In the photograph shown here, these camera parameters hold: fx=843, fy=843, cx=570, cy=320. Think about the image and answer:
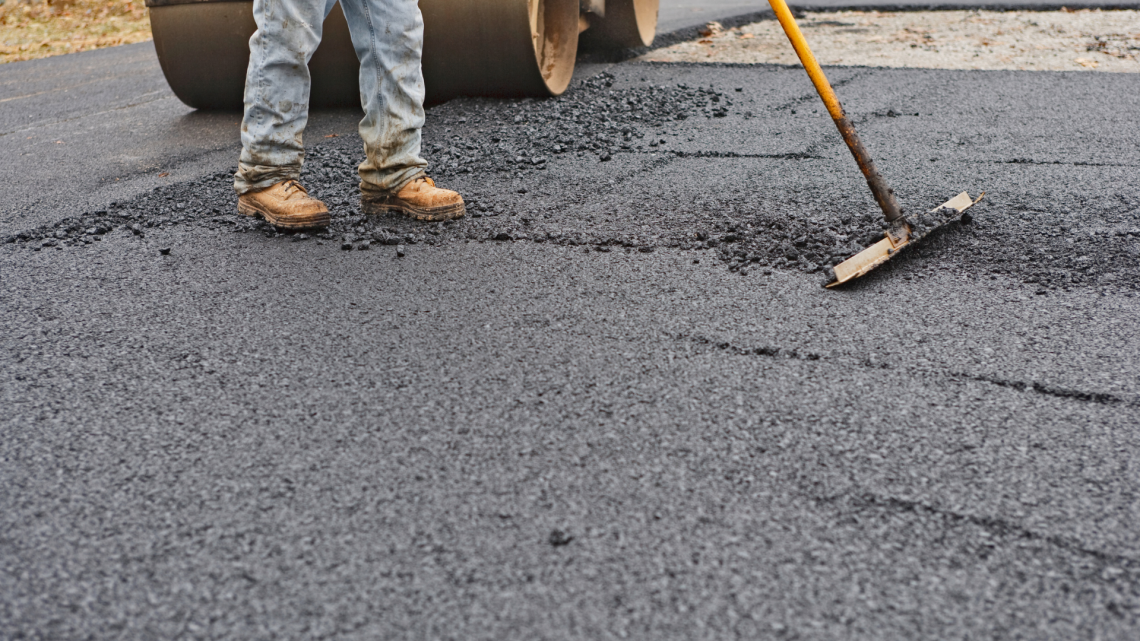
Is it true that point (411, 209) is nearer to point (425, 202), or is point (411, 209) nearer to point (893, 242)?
point (425, 202)

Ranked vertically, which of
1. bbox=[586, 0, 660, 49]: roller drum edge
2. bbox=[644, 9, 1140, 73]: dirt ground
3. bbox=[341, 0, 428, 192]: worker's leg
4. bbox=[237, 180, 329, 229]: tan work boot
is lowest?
bbox=[644, 9, 1140, 73]: dirt ground

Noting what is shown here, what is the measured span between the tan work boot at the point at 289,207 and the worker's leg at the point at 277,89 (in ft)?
0.14

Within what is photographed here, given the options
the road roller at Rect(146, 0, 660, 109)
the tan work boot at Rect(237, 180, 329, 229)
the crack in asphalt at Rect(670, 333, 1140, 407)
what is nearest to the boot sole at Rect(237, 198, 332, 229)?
the tan work boot at Rect(237, 180, 329, 229)

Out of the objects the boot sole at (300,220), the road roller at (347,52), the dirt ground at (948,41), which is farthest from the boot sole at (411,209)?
the dirt ground at (948,41)

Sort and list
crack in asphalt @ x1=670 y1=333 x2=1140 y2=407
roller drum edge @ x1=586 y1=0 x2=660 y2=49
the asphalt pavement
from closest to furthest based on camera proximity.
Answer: the asphalt pavement < crack in asphalt @ x1=670 y1=333 x2=1140 y2=407 < roller drum edge @ x1=586 y1=0 x2=660 y2=49

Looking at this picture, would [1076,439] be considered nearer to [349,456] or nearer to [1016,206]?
[349,456]

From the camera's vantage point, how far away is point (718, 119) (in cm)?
422

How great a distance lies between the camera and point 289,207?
2.75m

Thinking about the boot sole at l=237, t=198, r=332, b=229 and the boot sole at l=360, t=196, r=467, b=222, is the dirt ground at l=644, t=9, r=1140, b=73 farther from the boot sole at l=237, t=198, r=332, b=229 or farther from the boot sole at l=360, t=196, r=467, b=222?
the boot sole at l=237, t=198, r=332, b=229

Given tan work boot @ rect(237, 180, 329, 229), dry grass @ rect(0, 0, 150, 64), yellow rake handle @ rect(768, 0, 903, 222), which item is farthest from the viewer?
dry grass @ rect(0, 0, 150, 64)

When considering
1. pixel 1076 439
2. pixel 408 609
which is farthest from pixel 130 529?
pixel 1076 439

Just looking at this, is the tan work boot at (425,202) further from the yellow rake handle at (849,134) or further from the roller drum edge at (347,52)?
the roller drum edge at (347,52)

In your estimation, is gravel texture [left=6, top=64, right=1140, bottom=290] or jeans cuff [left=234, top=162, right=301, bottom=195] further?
jeans cuff [left=234, top=162, right=301, bottom=195]

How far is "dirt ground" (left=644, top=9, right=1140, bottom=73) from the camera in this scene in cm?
558
